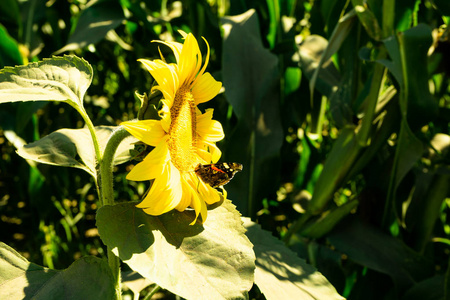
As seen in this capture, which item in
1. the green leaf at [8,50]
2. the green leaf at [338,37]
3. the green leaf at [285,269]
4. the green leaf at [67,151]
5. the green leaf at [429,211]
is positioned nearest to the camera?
the green leaf at [67,151]

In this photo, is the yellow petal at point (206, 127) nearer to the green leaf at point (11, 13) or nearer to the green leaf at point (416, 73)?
the green leaf at point (416, 73)

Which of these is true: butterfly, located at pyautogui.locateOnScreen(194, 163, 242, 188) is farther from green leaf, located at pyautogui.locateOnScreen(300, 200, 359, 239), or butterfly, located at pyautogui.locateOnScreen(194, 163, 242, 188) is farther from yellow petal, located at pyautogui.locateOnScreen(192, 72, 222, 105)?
green leaf, located at pyautogui.locateOnScreen(300, 200, 359, 239)

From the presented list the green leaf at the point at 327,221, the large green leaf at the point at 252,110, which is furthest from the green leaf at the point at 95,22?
the green leaf at the point at 327,221

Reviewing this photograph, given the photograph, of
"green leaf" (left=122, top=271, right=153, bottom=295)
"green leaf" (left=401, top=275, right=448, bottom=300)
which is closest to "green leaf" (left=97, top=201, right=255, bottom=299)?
"green leaf" (left=122, top=271, right=153, bottom=295)

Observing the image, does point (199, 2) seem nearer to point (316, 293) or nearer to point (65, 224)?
point (65, 224)

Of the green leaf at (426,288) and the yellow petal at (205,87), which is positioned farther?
the green leaf at (426,288)

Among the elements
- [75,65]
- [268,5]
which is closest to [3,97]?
[75,65]

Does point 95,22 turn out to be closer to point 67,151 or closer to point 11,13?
point 11,13

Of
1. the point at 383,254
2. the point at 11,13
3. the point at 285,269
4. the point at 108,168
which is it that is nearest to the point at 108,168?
the point at 108,168
